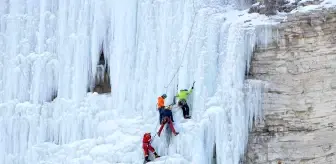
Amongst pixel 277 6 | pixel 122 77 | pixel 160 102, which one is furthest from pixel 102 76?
pixel 277 6

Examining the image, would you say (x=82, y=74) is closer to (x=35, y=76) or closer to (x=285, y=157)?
(x=35, y=76)

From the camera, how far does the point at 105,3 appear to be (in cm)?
1703

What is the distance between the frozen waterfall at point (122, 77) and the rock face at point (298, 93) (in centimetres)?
30

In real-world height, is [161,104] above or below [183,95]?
below

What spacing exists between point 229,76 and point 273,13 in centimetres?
165

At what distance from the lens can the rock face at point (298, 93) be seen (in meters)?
14.5

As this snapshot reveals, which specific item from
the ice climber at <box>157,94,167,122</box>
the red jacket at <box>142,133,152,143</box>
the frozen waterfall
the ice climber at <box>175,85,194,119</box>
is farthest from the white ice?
the ice climber at <box>157,94,167,122</box>

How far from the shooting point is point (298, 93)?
1470 centimetres

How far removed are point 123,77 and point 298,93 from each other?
161 inches

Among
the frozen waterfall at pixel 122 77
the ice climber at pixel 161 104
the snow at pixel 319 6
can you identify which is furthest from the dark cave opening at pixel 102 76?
the snow at pixel 319 6

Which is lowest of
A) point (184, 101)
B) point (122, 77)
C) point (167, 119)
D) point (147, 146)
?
point (147, 146)

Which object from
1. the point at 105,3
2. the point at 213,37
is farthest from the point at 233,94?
the point at 105,3

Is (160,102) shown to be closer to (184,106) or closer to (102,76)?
(184,106)

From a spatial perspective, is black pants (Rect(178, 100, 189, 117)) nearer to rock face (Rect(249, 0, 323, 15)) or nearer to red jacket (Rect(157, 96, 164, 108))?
red jacket (Rect(157, 96, 164, 108))
